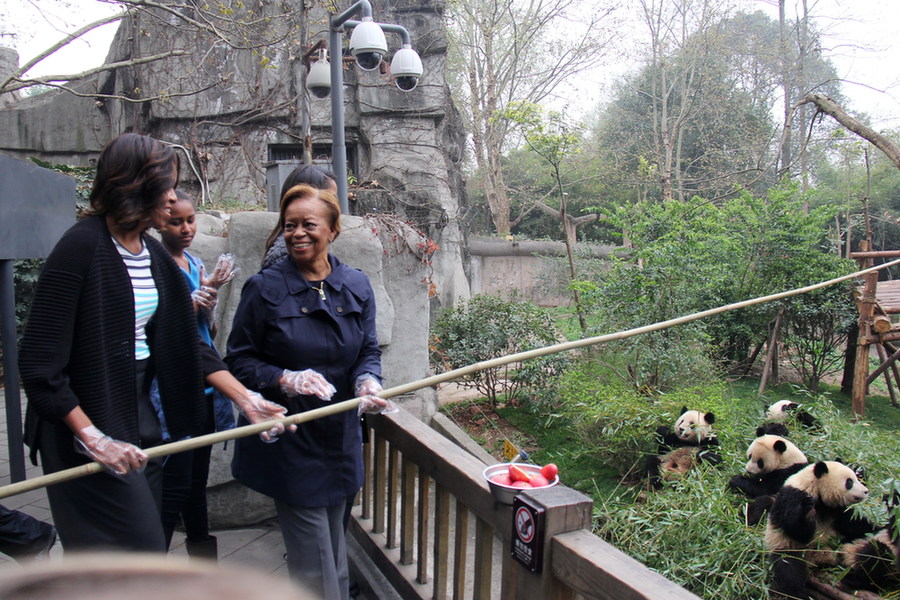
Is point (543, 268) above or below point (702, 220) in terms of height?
below

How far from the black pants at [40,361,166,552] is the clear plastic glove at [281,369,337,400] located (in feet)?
1.69

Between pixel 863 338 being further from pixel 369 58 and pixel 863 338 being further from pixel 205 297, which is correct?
pixel 205 297

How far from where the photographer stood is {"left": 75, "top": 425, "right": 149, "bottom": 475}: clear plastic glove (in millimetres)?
1764

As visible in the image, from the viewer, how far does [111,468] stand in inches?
69.8

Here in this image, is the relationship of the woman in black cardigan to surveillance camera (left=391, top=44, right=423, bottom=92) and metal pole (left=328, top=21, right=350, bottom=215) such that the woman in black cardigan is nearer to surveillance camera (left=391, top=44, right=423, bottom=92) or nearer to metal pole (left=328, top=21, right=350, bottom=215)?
metal pole (left=328, top=21, right=350, bottom=215)

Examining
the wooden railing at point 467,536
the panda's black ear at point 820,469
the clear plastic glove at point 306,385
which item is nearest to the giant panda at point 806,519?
the panda's black ear at point 820,469

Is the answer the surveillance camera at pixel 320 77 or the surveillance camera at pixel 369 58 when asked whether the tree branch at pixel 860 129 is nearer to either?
the surveillance camera at pixel 369 58

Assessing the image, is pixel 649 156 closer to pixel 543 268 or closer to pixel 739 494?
pixel 543 268

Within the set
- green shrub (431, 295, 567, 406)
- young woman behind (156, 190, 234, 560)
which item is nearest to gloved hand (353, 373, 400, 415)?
young woman behind (156, 190, 234, 560)

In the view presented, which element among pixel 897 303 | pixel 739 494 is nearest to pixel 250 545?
pixel 739 494

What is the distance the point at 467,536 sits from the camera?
2748mm

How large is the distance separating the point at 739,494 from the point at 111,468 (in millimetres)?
3266

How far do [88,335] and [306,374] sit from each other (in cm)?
66

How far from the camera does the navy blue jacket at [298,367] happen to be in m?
2.24
